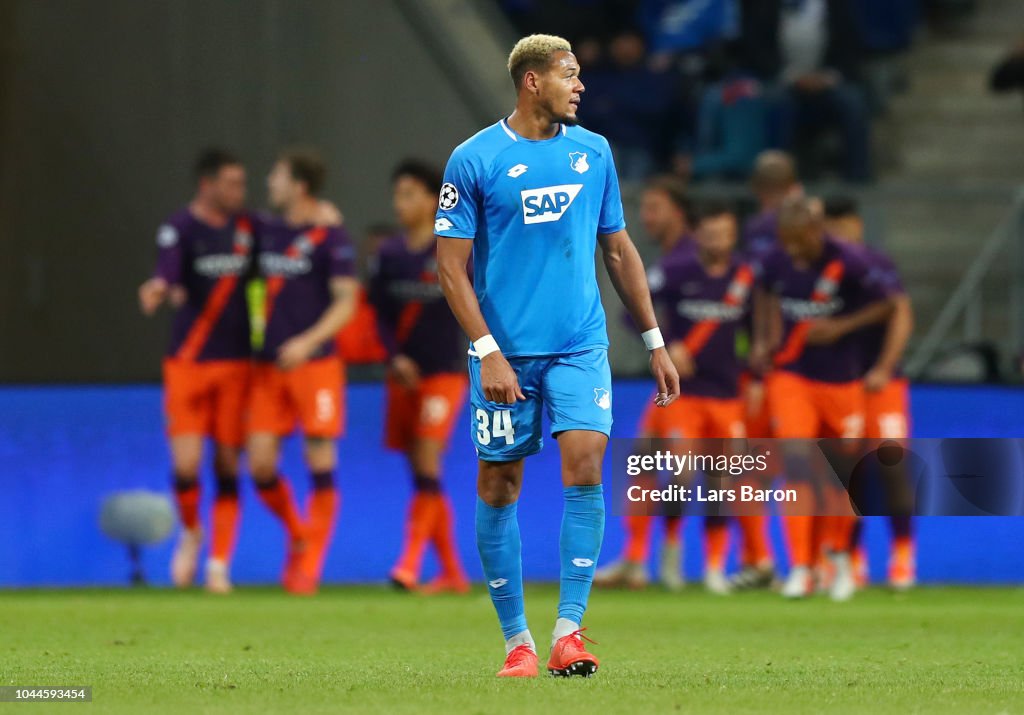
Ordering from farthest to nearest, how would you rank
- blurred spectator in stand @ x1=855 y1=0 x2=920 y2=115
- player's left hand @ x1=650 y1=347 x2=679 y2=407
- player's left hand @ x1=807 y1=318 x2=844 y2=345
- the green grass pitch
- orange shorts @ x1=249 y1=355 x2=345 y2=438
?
1. blurred spectator in stand @ x1=855 y1=0 x2=920 y2=115
2. orange shorts @ x1=249 y1=355 x2=345 y2=438
3. player's left hand @ x1=807 y1=318 x2=844 y2=345
4. player's left hand @ x1=650 y1=347 x2=679 y2=407
5. the green grass pitch

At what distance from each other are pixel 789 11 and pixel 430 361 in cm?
612

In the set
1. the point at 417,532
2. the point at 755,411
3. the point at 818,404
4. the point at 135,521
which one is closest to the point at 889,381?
the point at 818,404

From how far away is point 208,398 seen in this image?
12367 mm

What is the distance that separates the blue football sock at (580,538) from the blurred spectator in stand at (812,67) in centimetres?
962

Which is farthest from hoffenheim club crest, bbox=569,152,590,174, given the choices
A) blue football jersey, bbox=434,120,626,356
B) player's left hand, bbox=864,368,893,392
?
player's left hand, bbox=864,368,893,392

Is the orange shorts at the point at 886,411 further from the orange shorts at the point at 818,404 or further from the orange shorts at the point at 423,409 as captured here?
the orange shorts at the point at 423,409

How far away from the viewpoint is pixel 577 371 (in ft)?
22.0

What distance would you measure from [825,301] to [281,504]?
332 centimetres

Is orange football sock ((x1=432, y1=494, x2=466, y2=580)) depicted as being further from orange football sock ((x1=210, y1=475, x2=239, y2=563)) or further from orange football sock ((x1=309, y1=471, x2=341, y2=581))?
orange football sock ((x1=210, y1=475, x2=239, y2=563))

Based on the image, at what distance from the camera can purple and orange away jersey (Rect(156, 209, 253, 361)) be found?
483 inches

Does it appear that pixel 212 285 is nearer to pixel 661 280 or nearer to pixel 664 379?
pixel 661 280

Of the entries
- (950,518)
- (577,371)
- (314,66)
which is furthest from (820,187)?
(577,371)

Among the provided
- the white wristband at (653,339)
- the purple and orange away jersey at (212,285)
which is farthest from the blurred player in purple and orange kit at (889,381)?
the white wristband at (653,339)

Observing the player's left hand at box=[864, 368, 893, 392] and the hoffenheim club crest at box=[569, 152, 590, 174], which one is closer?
the hoffenheim club crest at box=[569, 152, 590, 174]
